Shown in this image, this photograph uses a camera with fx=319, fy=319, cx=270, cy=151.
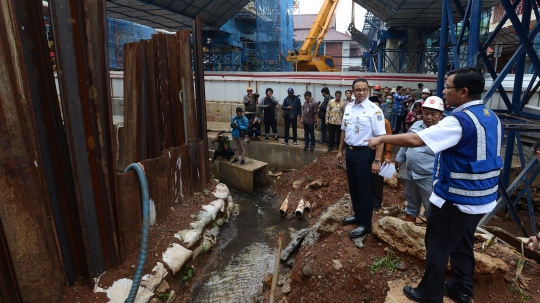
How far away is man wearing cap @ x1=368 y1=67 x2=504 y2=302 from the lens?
2043mm

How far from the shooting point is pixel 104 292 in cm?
335

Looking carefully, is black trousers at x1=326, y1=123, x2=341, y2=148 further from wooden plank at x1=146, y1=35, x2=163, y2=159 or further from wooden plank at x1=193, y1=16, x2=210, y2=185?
wooden plank at x1=146, y1=35, x2=163, y2=159

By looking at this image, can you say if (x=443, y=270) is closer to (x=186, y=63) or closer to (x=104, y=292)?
(x=104, y=292)

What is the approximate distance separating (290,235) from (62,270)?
158 inches

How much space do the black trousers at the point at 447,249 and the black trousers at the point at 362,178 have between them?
108 cm

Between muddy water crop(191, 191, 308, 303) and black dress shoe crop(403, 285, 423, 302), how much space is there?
7.46 ft

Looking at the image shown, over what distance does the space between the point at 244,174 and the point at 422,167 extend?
5466 mm

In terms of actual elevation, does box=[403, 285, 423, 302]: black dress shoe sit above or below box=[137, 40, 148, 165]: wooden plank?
below

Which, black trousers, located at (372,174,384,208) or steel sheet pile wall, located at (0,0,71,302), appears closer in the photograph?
steel sheet pile wall, located at (0,0,71,302)

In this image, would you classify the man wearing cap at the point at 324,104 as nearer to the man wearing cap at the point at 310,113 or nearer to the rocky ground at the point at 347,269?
the man wearing cap at the point at 310,113

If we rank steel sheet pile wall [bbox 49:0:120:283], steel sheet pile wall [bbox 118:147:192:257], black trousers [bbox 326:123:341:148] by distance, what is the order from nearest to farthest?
1. steel sheet pile wall [bbox 49:0:120:283]
2. steel sheet pile wall [bbox 118:147:192:257]
3. black trousers [bbox 326:123:341:148]

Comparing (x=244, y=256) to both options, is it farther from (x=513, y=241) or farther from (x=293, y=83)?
(x=293, y=83)

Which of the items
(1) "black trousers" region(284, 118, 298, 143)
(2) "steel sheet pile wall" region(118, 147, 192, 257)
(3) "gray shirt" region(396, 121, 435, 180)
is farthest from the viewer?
(1) "black trousers" region(284, 118, 298, 143)

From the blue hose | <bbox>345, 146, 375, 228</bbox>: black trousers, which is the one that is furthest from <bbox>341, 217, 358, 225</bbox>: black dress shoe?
the blue hose
